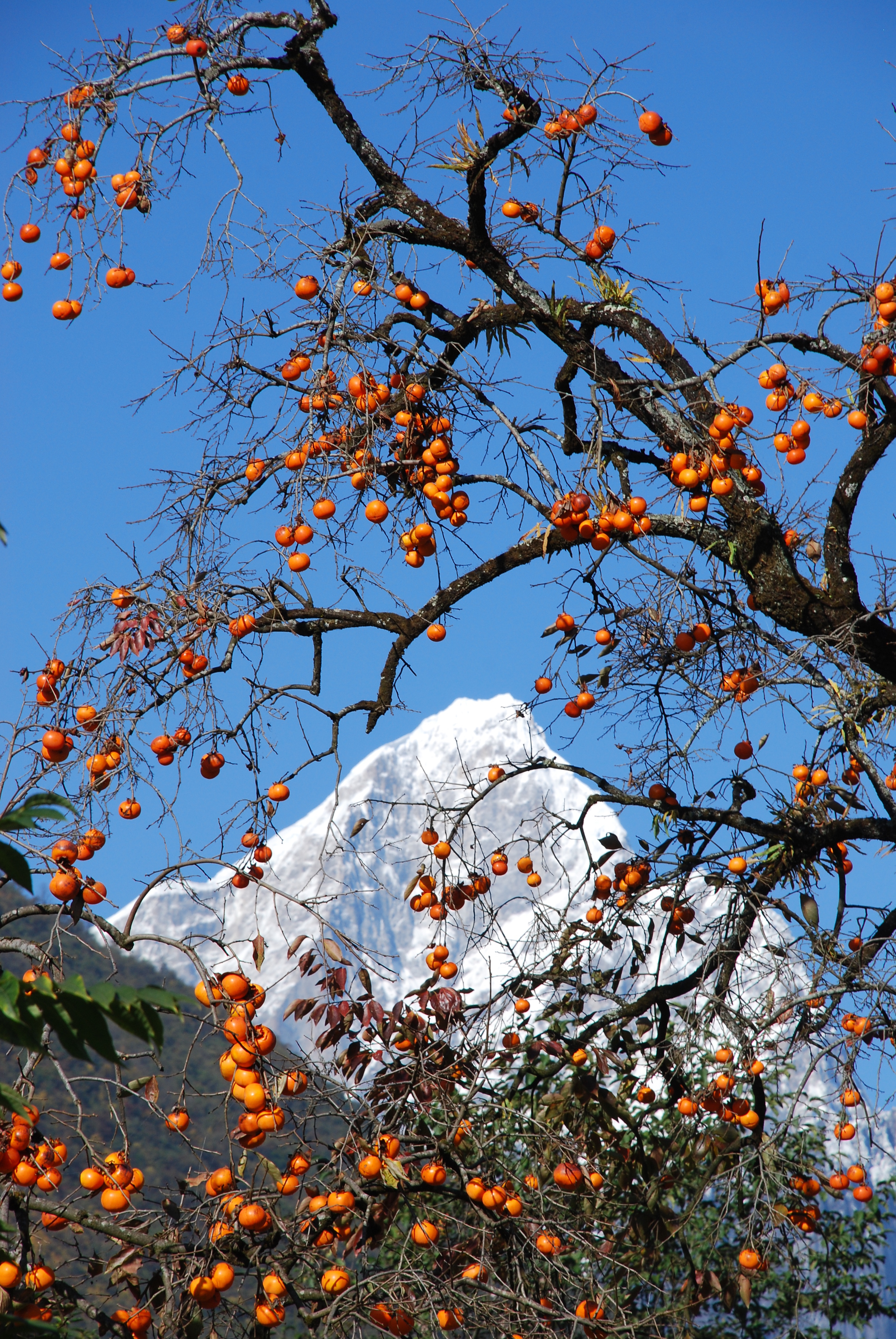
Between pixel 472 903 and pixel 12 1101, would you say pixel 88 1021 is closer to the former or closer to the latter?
pixel 12 1101

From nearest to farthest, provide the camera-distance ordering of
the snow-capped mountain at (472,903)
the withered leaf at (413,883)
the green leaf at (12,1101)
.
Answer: the green leaf at (12,1101) < the snow-capped mountain at (472,903) < the withered leaf at (413,883)

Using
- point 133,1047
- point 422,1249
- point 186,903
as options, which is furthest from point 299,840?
point 422,1249

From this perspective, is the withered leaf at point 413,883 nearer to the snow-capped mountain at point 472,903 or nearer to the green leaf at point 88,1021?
the snow-capped mountain at point 472,903

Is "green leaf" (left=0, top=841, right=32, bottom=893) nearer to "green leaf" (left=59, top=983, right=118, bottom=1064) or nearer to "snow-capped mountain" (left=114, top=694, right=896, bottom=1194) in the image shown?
"green leaf" (left=59, top=983, right=118, bottom=1064)

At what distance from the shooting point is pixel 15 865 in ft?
5.17

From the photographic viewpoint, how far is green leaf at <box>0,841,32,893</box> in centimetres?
156

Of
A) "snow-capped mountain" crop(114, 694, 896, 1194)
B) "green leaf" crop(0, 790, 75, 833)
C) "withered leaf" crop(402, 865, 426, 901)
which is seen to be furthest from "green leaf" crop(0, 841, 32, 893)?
"withered leaf" crop(402, 865, 426, 901)

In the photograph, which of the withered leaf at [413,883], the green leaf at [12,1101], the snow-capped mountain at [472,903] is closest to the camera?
the green leaf at [12,1101]

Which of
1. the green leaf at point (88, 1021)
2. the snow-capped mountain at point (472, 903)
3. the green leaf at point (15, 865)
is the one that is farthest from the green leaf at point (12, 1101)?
the snow-capped mountain at point (472, 903)

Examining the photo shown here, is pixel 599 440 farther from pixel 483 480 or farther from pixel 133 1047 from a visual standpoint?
pixel 133 1047

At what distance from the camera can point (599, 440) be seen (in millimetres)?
3592

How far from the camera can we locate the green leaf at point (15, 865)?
1562 millimetres

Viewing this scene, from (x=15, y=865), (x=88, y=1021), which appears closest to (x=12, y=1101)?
(x=88, y=1021)

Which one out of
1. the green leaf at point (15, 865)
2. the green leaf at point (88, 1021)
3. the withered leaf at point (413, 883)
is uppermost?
the withered leaf at point (413, 883)
